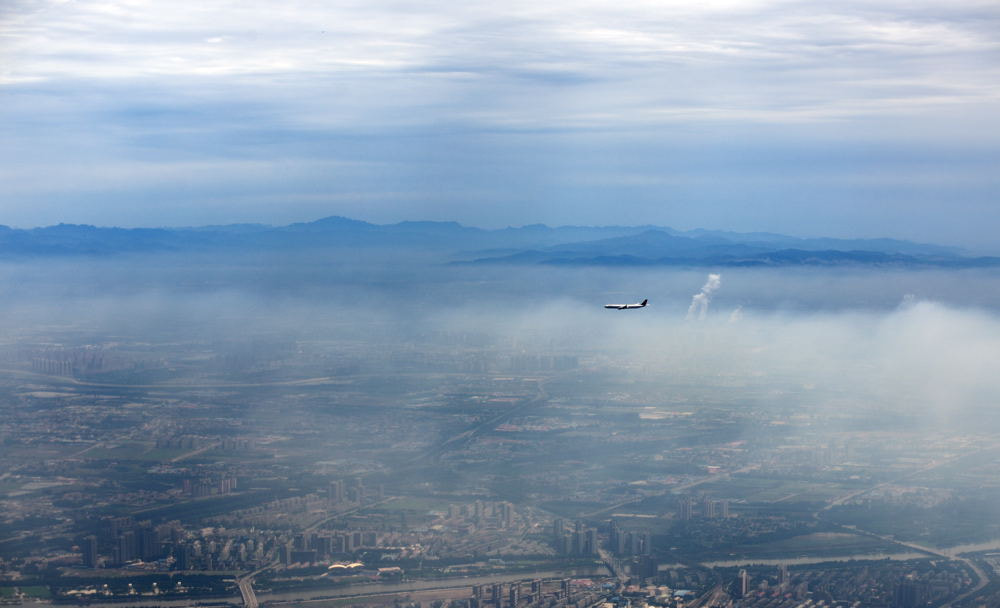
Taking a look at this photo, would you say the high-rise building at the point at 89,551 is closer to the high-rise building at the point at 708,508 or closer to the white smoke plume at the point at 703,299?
the high-rise building at the point at 708,508

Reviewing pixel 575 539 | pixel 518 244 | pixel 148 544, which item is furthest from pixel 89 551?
pixel 518 244

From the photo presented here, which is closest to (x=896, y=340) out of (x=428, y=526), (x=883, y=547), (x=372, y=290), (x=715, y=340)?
(x=715, y=340)

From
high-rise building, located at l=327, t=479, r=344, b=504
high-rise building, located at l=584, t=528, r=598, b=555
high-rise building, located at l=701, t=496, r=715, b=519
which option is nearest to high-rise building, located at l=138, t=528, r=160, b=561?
high-rise building, located at l=327, t=479, r=344, b=504

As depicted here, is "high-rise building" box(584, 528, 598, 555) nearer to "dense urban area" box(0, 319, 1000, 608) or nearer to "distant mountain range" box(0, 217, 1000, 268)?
"dense urban area" box(0, 319, 1000, 608)

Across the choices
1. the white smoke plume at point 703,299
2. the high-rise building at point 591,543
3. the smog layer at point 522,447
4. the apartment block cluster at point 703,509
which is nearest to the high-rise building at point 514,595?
the smog layer at point 522,447

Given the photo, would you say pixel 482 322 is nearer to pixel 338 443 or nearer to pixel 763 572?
pixel 338 443

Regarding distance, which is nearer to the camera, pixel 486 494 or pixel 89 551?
pixel 89 551

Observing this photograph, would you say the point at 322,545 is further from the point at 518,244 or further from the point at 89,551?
the point at 518,244
